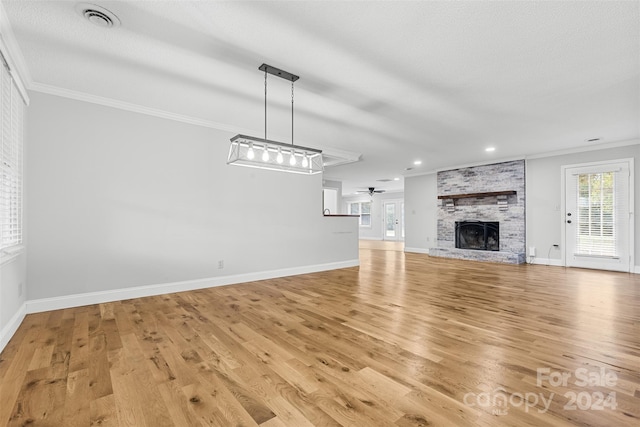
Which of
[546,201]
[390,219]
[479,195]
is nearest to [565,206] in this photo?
[546,201]

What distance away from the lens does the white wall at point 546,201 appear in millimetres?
6371

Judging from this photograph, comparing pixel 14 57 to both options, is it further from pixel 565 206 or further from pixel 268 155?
pixel 565 206

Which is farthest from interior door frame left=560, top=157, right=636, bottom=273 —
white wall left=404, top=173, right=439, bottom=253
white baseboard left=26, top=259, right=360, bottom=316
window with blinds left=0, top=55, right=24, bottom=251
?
window with blinds left=0, top=55, right=24, bottom=251

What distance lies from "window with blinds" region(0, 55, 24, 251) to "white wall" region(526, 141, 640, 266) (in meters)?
8.55

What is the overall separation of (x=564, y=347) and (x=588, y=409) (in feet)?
2.89

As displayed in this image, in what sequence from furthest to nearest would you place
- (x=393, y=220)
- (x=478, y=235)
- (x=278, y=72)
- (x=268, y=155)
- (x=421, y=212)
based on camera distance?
(x=393, y=220) → (x=421, y=212) → (x=478, y=235) → (x=268, y=155) → (x=278, y=72)

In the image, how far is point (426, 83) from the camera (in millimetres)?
3170

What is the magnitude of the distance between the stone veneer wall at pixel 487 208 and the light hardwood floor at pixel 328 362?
129 inches

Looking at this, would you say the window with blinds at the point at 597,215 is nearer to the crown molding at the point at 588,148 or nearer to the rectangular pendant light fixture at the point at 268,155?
the crown molding at the point at 588,148

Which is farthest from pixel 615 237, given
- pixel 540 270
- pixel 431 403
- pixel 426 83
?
pixel 431 403

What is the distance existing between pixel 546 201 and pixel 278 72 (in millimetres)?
6610

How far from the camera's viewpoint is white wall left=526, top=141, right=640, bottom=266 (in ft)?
20.9

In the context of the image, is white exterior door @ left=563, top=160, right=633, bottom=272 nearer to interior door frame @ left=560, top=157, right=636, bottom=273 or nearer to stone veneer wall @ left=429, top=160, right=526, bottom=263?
interior door frame @ left=560, top=157, right=636, bottom=273

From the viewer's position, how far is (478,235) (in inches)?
302
